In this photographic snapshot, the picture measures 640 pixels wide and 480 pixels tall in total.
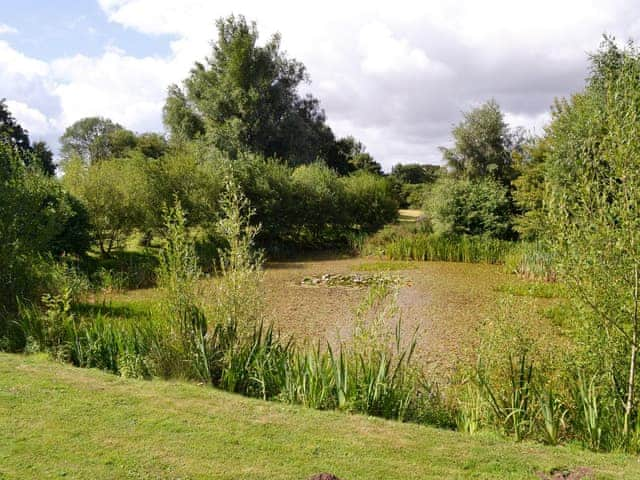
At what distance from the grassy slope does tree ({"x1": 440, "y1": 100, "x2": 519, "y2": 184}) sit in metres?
19.5

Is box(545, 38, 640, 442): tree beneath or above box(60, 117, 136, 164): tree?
beneath

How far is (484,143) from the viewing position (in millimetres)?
22844

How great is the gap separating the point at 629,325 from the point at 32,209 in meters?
8.50

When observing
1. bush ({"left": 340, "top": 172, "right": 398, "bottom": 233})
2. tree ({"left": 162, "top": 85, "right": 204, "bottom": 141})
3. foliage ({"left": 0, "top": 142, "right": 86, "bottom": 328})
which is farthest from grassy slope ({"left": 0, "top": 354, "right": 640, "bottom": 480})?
tree ({"left": 162, "top": 85, "right": 204, "bottom": 141})

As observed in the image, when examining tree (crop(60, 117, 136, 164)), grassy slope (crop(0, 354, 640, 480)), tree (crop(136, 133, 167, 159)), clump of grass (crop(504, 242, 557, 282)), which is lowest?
grassy slope (crop(0, 354, 640, 480))

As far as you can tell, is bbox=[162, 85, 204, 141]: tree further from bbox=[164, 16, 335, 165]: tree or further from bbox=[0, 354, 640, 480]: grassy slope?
bbox=[0, 354, 640, 480]: grassy slope

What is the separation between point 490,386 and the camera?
17.4 ft

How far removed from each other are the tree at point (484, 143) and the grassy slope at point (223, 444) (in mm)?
19536

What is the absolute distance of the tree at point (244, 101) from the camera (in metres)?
28.3

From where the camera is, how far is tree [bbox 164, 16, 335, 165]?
2828 centimetres

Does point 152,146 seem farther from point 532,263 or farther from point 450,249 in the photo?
point 532,263

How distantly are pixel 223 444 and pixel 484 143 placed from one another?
2085 cm

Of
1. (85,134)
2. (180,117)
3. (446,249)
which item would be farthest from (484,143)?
(85,134)

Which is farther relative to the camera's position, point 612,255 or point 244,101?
point 244,101
